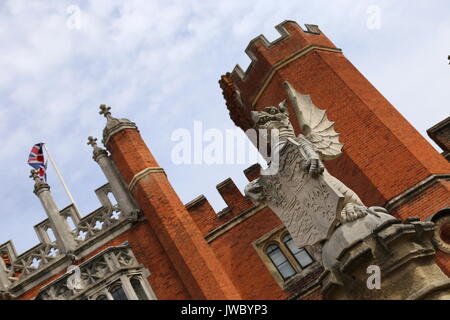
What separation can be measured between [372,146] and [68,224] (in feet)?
24.6

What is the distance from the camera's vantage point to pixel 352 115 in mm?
14117

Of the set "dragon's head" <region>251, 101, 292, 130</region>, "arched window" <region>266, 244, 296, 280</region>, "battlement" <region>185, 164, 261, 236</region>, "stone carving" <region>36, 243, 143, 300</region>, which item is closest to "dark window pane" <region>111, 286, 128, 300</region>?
"stone carving" <region>36, 243, 143, 300</region>

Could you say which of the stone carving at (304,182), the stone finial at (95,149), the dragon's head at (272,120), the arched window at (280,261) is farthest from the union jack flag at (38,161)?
the stone carving at (304,182)

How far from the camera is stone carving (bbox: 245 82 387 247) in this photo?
7469 mm

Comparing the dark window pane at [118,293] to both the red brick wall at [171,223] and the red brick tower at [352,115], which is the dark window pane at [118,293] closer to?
the red brick wall at [171,223]

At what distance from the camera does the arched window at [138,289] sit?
43.6 ft

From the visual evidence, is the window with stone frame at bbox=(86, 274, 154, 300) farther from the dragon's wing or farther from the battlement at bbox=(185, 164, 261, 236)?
the dragon's wing

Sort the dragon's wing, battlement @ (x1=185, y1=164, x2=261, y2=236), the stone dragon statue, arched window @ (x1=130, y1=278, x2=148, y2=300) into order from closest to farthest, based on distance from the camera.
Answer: the stone dragon statue
the dragon's wing
arched window @ (x1=130, y1=278, x2=148, y2=300)
battlement @ (x1=185, y1=164, x2=261, y2=236)

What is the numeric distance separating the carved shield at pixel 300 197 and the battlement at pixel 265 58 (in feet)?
24.7

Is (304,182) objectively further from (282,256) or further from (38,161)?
(38,161)

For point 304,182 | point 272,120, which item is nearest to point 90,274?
point 272,120

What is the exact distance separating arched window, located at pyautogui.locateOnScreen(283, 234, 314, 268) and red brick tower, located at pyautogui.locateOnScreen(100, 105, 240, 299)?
171cm
